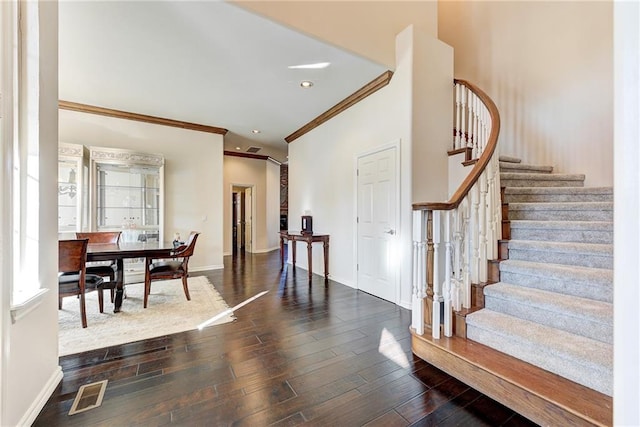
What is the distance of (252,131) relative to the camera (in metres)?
5.87

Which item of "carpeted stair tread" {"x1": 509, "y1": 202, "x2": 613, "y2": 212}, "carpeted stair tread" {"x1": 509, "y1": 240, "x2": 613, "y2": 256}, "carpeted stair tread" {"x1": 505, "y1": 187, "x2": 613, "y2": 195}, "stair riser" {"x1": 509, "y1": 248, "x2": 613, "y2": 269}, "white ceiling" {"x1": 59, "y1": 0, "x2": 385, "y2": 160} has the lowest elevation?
"stair riser" {"x1": 509, "y1": 248, "x2": 613, "y2": 269}

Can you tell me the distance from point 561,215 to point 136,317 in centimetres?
444

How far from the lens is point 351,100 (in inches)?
165

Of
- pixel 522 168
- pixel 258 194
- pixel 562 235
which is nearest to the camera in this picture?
pixel 562 235

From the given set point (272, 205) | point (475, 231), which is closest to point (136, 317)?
point (475, 231)

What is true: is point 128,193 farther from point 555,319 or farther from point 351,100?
point 555,319

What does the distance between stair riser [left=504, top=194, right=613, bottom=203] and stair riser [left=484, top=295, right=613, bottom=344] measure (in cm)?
135

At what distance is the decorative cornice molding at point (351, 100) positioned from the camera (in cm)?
355

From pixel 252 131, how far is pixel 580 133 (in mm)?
5432

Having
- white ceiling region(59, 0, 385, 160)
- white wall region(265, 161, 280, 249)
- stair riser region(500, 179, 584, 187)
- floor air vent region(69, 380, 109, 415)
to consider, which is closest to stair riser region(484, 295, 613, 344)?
stair riser region(500, 179, 584, 187)

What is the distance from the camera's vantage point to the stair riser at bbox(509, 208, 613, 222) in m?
2.43

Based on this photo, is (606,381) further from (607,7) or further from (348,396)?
(607,7)
